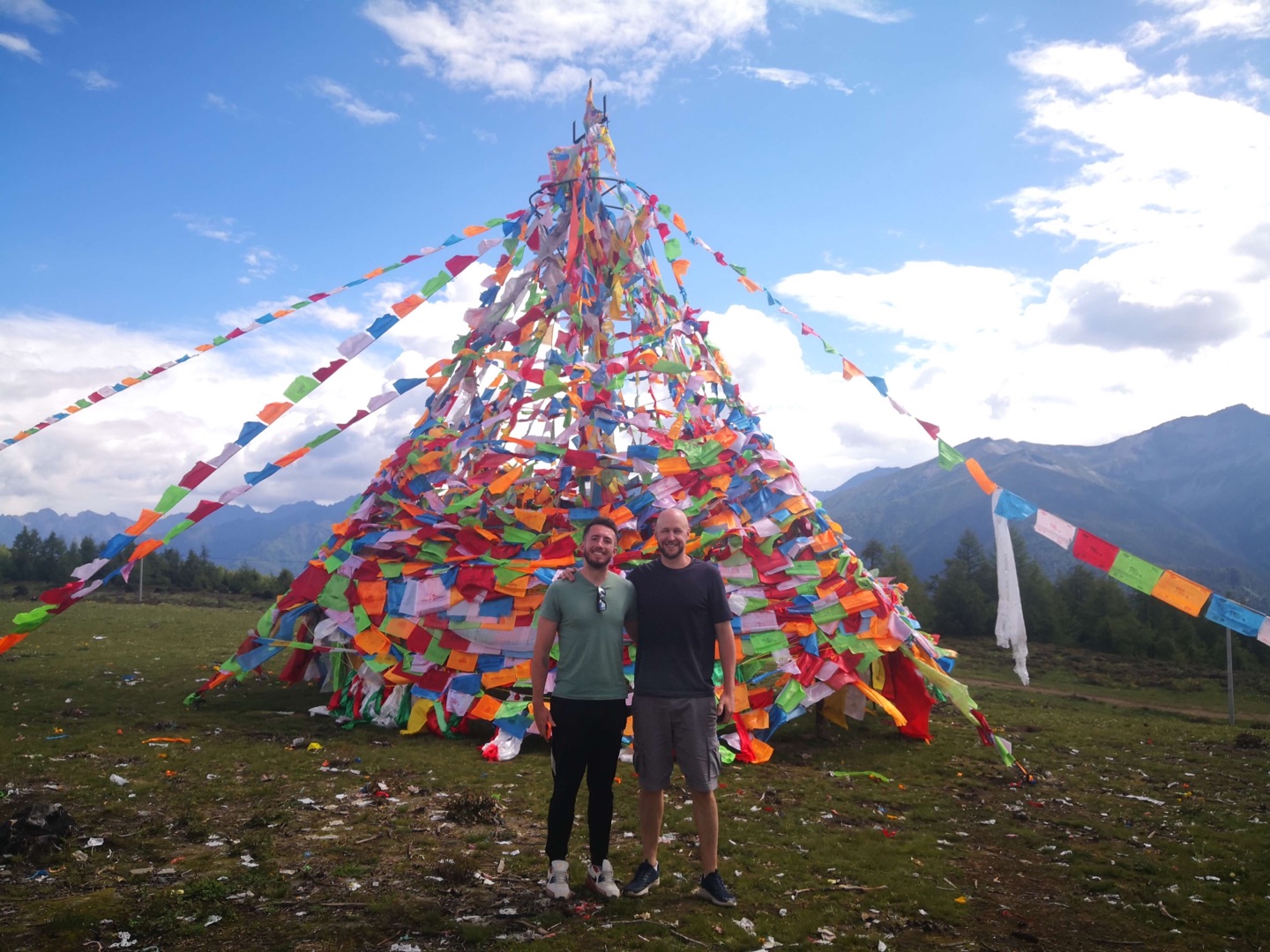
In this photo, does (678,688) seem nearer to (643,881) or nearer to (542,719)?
(542,719)

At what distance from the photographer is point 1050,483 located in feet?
615

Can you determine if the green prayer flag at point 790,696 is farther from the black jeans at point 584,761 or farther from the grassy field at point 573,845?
the black jeans at point 584,761

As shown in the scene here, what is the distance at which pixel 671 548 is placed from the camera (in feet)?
12.9

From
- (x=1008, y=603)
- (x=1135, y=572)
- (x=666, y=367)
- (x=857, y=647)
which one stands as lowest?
(x=857, y=647)

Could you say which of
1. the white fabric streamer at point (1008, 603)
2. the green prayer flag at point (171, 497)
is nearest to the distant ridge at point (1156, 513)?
the white fabric streamer at point (1008, 603)

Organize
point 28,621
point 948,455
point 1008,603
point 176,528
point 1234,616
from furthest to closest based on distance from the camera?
point 948,455 < point 176,528 < point 28,621 < point 1008,603 < point 1234,616

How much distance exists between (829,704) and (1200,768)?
3589 millimetres

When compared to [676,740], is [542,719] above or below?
above

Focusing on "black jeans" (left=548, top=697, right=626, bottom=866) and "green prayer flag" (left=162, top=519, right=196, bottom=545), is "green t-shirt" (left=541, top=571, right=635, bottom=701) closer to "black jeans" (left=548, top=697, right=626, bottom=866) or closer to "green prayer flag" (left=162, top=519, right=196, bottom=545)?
"black jeans" (left=548, top=697, right=626, bottom=866)

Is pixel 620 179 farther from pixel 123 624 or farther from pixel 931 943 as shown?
pixel 123 624

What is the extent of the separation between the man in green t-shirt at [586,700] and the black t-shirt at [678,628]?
0.12m

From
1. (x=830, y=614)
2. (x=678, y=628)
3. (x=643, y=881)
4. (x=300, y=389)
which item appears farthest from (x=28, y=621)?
(x=830, y=614)

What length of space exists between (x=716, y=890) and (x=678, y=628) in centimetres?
125

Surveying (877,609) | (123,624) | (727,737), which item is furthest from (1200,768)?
(123,624)
